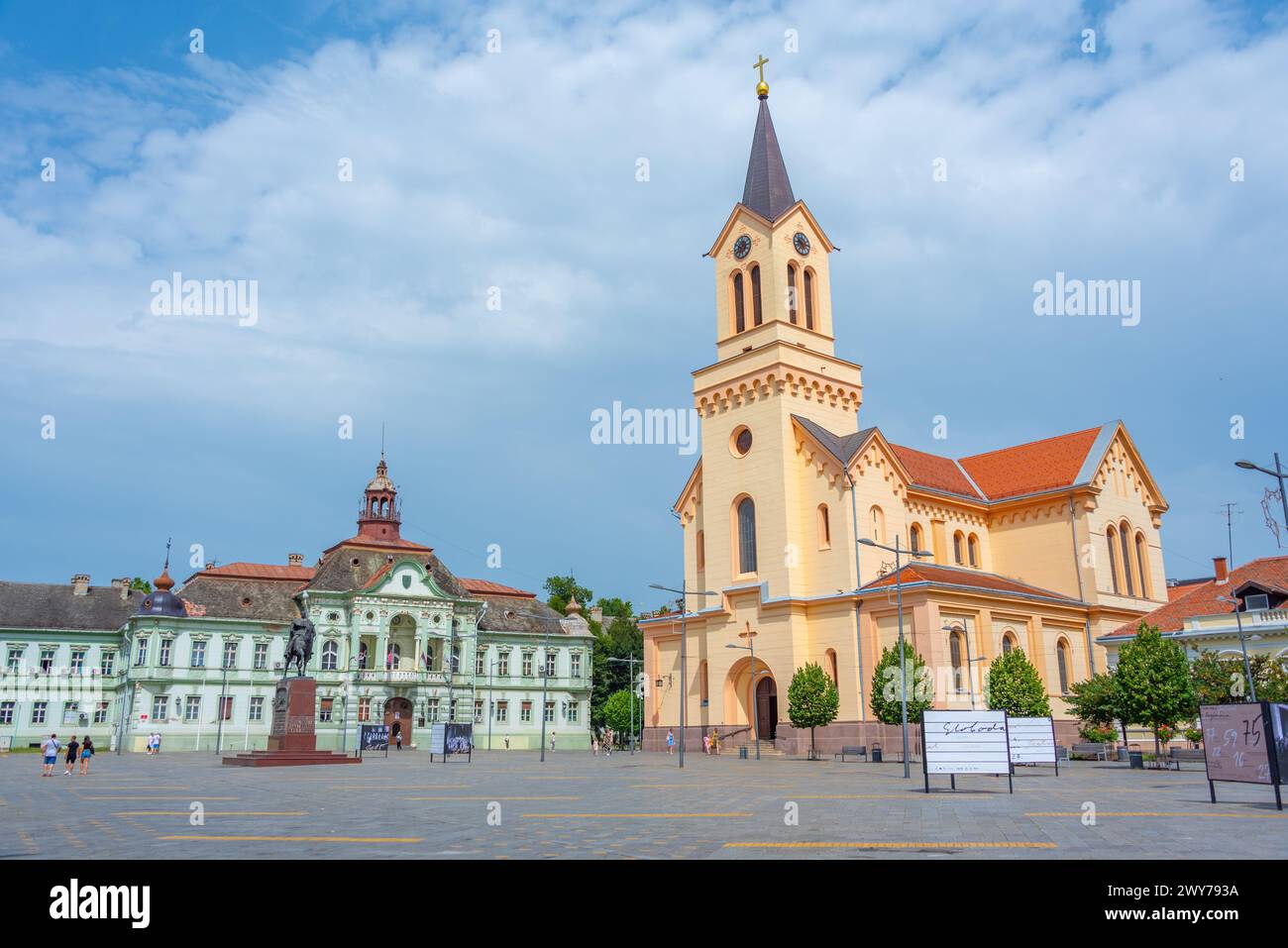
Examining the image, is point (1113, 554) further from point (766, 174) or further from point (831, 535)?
point (766, 174)

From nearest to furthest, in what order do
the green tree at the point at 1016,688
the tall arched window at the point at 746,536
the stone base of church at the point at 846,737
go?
1. the green tree at the point at 1016,688
2. the stone base of church at the point at 846,737
3. the tall arched window at the point at 746,536

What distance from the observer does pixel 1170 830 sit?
49.4 feet

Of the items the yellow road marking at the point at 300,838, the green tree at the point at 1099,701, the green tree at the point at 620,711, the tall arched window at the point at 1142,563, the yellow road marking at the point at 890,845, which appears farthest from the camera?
the green tree at the point at 620,711

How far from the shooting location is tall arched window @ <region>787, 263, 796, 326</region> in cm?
5878

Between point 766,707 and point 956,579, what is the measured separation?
12.7 meters

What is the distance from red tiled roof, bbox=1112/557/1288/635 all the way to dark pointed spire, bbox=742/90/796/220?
31389 millimetres

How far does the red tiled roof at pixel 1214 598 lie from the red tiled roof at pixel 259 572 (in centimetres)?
6106

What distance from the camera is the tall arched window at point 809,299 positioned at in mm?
59969

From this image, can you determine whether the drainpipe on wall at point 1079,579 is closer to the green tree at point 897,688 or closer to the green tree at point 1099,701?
the green tree at point 1099,701

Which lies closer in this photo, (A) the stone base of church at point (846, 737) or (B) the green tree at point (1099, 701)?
(B) the green tree at point (1099, 701)

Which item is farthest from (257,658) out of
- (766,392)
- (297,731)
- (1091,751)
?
(1091,751)

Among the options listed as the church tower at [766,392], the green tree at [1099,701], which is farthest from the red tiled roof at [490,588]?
the green tree at [1099,701]

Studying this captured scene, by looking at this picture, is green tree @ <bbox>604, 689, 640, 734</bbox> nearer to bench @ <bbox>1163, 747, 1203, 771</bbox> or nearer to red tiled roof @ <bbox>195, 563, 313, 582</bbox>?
red tiled roof @ <bbox>195, 563, 313, 582</bbox>
